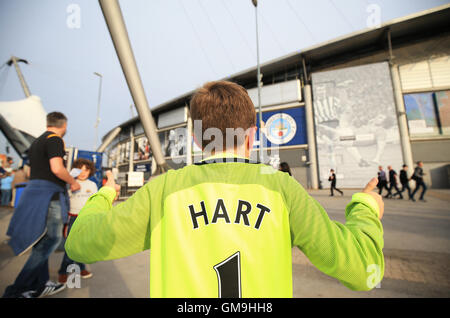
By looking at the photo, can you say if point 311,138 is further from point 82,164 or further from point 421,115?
point 82,164

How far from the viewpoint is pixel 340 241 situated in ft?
2.34

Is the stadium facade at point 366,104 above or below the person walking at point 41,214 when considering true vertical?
above

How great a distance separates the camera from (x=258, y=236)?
747 millimetres

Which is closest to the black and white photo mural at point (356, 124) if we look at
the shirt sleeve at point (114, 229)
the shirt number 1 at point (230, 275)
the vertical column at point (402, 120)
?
the vertical column at point (402, 120)

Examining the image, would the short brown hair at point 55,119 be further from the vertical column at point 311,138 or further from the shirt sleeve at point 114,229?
the vertical column at point 311,138

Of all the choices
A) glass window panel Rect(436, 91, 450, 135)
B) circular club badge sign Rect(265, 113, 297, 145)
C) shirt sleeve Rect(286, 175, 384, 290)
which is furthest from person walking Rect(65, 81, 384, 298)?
glass window panel Rect(436, 91, 450, 135)

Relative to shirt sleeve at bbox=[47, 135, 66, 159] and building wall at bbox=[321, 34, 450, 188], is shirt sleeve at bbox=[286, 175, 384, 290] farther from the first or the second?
building wall at bbox=[321, 34, 450, 188]

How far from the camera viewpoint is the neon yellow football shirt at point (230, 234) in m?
0.72

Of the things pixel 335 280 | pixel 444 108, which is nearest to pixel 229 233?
pixel 335 280

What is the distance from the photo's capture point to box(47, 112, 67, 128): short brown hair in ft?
7.65

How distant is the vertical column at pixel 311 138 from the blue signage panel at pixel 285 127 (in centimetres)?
45

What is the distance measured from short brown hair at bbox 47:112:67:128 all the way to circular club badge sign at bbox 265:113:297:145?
1657cm
